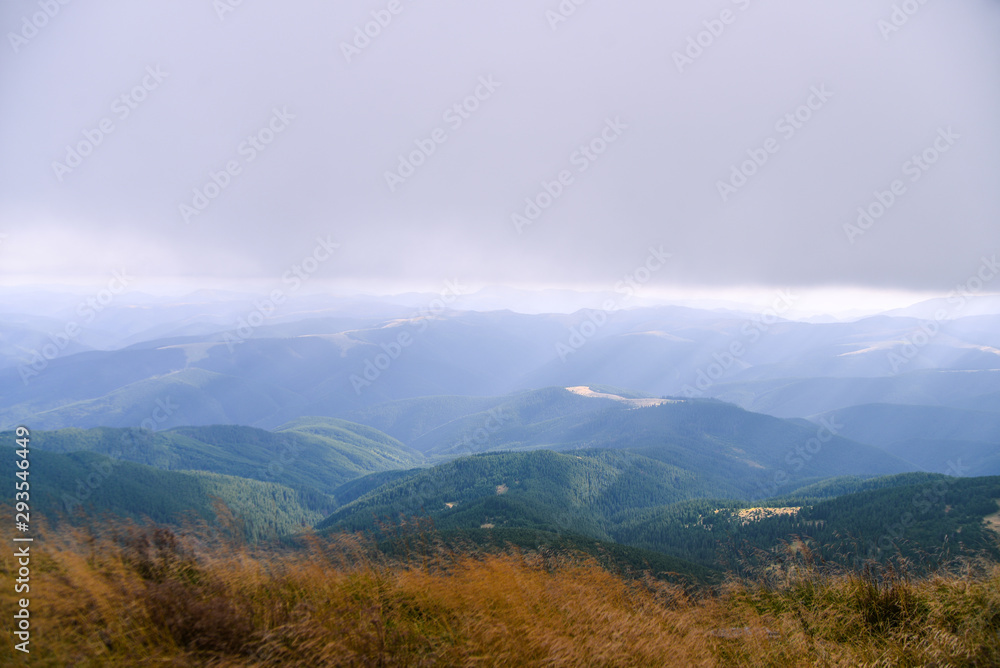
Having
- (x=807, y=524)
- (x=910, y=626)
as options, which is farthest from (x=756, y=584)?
(x=807, y=524)

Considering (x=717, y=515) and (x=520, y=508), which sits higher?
(x=520, y=508)

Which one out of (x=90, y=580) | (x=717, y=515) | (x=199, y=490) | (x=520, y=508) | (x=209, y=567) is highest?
(x=90, y=580)

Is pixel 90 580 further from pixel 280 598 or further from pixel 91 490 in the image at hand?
Result: pixel 91 490

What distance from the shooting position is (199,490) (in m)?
173

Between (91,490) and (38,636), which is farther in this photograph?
(91,490)

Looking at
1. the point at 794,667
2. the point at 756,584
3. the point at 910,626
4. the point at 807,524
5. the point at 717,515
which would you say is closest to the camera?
the point at 794,667

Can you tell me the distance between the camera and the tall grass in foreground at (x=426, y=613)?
6.18 meters

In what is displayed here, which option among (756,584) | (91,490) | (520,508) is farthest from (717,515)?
(91,490)

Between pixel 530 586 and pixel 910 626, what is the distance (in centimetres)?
747

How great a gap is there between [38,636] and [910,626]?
14.6 meters

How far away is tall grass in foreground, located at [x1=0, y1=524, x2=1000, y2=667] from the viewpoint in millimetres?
6184

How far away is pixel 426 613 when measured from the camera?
29.2 ft

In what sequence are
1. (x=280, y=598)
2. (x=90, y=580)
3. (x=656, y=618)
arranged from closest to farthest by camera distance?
(x=90, y=580), (x=280, y=598), (x=656, y=618)

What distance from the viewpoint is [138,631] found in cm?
620
